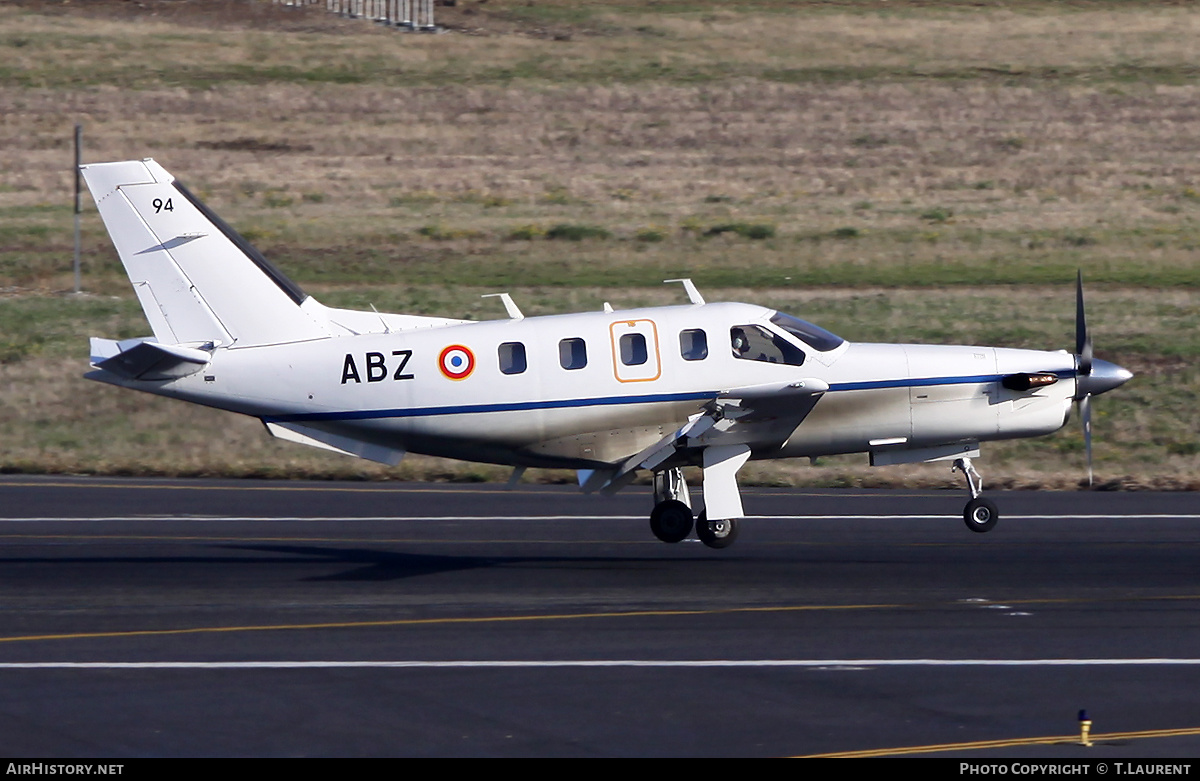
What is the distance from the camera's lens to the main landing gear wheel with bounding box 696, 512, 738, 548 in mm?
15992

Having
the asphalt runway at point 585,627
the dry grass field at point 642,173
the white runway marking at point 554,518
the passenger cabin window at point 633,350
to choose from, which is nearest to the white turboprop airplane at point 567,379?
the passenger cabin window at point 633,350

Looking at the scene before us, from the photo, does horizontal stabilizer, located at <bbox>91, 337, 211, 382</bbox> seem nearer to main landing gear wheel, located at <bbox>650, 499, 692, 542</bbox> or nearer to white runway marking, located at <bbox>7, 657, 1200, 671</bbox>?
white runway marking, located at <bbox>7, 657, 1200, 671</bbox>

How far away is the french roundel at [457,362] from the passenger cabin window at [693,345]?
2006mm

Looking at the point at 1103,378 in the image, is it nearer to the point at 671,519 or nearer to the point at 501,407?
the point at 671,519

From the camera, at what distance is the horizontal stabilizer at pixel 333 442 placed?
16000 millimetres

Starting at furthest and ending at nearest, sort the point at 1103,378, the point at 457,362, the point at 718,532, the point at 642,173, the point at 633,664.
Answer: the point at 642,173, the point at 1103,378, the point at 718,532, the point at 457,362, the point at 633,664

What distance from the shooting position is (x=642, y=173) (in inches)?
1925

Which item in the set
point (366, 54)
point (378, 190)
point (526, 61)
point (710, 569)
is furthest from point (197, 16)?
point (710, 569)

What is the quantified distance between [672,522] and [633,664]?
3.98m

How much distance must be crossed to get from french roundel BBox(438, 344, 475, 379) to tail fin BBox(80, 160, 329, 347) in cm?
125

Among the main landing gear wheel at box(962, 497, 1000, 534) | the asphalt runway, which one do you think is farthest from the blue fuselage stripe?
the main landing gear wheel at box(962, 497, 1000, 534)

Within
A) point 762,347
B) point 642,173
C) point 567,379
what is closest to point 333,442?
point 567,379

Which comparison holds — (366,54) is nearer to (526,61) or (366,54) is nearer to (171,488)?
(526,61)

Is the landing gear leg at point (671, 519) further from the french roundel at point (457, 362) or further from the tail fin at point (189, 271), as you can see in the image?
the tail fin at point (189, 271)
